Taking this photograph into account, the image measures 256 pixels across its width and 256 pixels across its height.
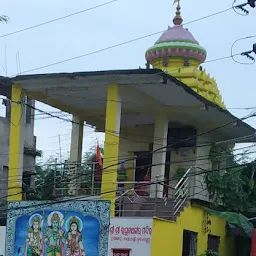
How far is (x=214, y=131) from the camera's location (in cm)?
2333

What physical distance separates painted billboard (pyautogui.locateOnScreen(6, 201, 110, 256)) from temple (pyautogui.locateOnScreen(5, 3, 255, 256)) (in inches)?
26.5

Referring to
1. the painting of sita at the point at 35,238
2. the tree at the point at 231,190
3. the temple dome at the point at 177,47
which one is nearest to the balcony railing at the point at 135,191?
the tree at the point at 231,190

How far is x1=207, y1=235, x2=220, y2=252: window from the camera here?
20797 millimetres

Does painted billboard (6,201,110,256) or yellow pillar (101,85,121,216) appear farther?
yellow pillar (101,85,121,216)

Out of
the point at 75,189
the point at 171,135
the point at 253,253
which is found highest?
the point at 171,135

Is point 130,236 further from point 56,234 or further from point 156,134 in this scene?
point 156,134

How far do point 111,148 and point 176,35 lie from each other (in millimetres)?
7265

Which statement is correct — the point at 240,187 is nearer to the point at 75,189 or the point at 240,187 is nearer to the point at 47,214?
the point at 75,189

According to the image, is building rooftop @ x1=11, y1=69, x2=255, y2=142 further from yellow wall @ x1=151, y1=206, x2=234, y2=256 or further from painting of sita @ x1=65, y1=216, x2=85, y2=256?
painting of sita @ x1=65, y1=216, x2=85, y2=256

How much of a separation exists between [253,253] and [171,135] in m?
6.27

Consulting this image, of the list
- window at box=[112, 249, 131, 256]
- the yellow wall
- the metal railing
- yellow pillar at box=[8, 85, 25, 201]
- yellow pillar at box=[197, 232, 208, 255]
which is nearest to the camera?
the yellow wall

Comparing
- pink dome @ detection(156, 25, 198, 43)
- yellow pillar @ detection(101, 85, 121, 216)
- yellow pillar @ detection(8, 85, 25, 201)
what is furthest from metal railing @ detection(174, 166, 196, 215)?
pink dome @ detection(156, 25, 198, 43)

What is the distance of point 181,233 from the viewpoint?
18.2 m

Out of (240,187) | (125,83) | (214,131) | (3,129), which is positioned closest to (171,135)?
(214,131)
